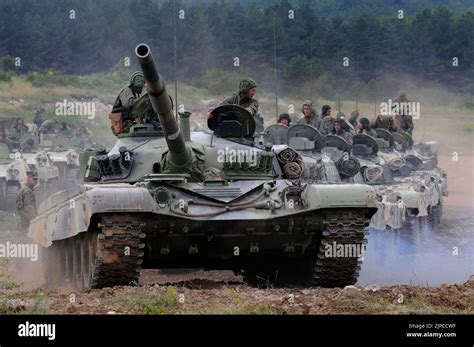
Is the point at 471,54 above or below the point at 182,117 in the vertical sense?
above

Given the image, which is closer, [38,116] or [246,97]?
[246,97]

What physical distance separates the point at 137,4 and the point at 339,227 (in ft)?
68.8

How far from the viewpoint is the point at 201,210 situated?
1423 centimetres

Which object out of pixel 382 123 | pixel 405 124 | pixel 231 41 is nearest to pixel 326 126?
pixel 382 123

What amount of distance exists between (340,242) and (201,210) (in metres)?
1.56

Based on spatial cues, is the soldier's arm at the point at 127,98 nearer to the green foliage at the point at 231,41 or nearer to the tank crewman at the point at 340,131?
the tank crewman at the point at 340,131

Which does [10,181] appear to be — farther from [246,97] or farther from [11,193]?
[246,97]

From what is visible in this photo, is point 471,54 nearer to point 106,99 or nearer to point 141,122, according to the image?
point 106,99

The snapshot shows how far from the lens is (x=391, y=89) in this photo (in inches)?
1494

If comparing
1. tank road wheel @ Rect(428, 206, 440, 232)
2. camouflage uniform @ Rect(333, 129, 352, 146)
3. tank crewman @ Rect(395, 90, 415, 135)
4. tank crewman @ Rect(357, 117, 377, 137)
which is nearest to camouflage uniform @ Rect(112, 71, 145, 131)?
camouflage uniform @ Rect(333, 129, 352, 146)

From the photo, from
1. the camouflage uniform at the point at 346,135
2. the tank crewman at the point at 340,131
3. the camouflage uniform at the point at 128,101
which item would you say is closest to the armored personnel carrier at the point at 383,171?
the camouflage uniform at the point at 346,135

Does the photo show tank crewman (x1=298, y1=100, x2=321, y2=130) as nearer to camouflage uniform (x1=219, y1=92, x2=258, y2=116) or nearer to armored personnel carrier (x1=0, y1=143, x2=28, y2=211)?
armored personnel carrier (x1=0, y1=143, x2=28, y2=211)

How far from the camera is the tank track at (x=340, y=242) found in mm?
14172
